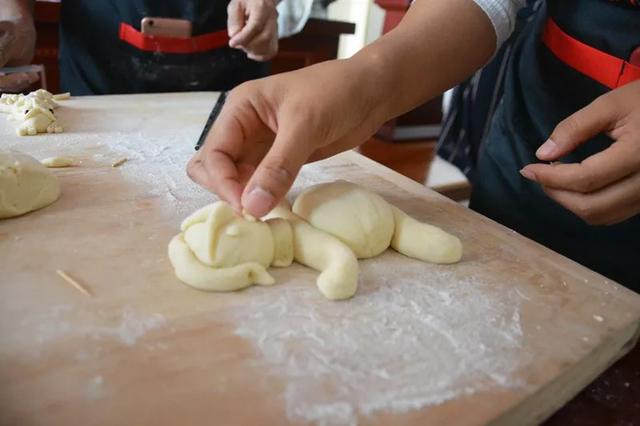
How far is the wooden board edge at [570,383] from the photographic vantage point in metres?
0.69

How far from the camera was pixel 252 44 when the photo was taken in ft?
5.38

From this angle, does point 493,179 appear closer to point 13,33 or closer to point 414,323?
point 414,323

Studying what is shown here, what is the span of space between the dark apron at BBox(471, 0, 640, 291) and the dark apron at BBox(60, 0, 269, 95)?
3.20ft

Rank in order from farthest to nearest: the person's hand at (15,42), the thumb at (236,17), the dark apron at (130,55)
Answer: the dark apron at (130,55) < the thumb at (236,17) < the person's hand at (15,42)

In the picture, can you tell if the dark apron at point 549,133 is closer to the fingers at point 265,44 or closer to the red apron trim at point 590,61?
the red apron trim at point 590,61

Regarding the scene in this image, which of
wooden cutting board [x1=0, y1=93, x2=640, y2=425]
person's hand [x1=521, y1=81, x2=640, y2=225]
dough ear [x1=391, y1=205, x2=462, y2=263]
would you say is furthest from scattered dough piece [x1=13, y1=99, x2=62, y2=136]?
person's hand [x1=521, y1=81, x2=640, y2=225]

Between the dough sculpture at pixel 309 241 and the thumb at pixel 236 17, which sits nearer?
the dough sculpture at pixel 309 241

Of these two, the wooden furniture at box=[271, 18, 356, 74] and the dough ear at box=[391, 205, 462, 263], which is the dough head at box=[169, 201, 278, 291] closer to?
the dough ear at box=[391, 205, 462, 263]

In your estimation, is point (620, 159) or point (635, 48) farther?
point (635, 48)

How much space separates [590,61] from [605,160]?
0.35m

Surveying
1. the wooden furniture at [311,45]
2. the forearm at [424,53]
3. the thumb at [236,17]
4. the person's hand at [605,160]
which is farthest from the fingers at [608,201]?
the wooden furniture at [311,45]

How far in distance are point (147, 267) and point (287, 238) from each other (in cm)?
23

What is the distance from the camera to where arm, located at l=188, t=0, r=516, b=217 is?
87 centimetres

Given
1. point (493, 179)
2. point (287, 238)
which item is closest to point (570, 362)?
point (287, 238)
